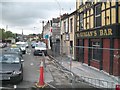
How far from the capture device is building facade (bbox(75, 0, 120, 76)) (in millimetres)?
12641

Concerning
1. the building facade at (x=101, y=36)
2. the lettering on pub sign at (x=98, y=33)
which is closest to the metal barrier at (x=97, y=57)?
the building facade at (x=101, y=36)

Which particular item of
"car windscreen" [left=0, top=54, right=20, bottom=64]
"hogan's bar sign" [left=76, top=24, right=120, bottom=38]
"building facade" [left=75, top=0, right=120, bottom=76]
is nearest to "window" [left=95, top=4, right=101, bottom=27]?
"building facade" [left=75, top=0, right=120, bottom=76]

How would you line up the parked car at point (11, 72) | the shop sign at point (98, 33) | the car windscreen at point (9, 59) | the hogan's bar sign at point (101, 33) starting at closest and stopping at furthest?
1. the parked car at point (11, 72)
2. the car windscreen at point (9, 59)
3. the hogan's bar sign at point (101, 33)
4. the shop sign at point (98, 33)

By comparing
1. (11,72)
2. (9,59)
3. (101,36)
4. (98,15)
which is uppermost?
(98,15)

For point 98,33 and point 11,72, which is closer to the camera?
point 11,72

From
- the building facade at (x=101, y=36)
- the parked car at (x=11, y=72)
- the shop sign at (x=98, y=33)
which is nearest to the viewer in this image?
the parked car at (x=11, y=72)

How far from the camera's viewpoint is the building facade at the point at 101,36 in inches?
498

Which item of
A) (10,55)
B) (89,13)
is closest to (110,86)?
(10,55)

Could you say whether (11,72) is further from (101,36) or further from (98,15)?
(98,15)

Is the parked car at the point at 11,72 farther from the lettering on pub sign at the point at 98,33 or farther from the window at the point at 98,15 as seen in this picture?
the window at the point at 98,15

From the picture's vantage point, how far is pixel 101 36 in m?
16.2

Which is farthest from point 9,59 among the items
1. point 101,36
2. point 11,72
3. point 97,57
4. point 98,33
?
Result: point 98,33

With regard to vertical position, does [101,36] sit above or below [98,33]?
below

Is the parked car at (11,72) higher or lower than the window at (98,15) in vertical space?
lower
